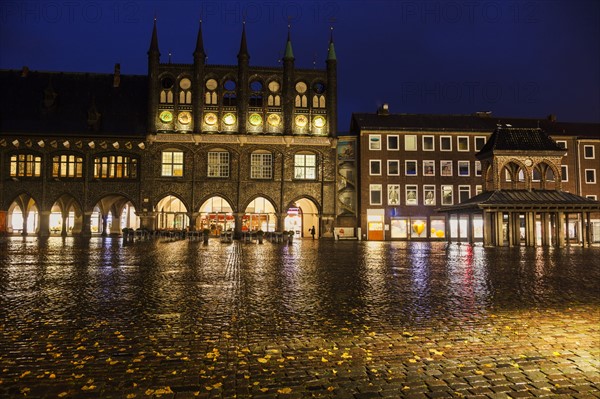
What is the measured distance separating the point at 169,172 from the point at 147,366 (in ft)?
147

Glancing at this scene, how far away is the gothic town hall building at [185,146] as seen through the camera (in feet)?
156

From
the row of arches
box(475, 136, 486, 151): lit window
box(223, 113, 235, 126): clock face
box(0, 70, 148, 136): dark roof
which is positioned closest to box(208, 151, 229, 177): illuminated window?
the row of arches

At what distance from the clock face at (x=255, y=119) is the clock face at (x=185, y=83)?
7.20m

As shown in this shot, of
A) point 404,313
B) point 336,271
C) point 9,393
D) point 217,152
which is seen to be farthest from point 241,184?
point 9,393

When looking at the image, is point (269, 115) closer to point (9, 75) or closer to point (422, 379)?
point (9, 75)

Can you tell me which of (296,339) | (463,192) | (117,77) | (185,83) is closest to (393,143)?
(463,192)

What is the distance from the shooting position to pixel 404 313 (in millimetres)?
8258

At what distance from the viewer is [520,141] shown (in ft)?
119

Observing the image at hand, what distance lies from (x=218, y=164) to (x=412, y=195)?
21.1 meters

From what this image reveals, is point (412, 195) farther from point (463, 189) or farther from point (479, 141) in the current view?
point (479, 141)

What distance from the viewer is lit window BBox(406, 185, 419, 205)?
51469mm

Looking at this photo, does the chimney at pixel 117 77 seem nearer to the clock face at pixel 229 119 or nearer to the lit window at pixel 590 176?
the clock face at pixel 229 119

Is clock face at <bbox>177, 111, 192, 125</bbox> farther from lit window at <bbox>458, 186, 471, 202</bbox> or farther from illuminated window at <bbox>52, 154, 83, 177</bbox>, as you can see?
lit window at <bbox>458, 186, 471, 202</bbox>

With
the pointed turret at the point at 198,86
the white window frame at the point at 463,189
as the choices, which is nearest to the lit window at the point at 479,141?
the white window frame at the point at 463,189
